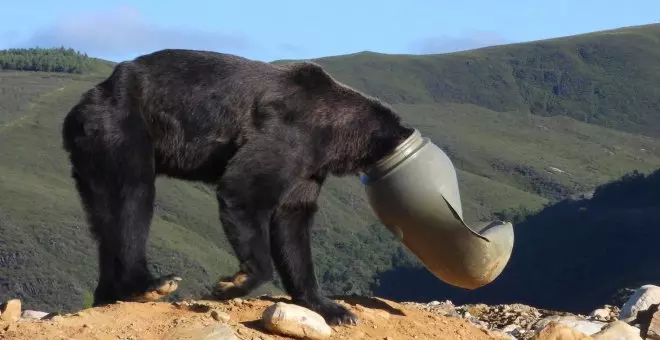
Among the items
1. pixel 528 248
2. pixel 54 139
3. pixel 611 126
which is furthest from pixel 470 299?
pixel 611 126

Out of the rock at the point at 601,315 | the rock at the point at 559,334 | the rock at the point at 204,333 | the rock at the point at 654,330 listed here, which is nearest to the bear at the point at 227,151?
the rock at the point at 204,333

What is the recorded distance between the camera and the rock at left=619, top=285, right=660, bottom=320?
12.1 m

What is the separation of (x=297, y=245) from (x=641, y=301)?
461 cm

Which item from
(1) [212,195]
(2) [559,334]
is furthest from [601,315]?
(1) [212,195]

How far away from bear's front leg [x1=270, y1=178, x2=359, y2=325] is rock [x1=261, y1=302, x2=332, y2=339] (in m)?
0.79

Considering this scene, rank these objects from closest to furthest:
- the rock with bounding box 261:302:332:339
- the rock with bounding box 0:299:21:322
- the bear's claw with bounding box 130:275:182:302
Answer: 1. the rock with bounding box 261:302:332:339
2. the rock with bounding box 0:299:21:322
3. the bear's claw with bounding box 130:275:182:302

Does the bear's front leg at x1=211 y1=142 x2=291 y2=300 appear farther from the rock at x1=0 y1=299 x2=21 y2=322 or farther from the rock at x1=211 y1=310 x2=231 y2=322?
the rock at x1=0 y1=299 x2=21 y2=322

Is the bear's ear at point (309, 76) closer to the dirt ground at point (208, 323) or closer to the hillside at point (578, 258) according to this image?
the dirt ground at point (208, 323)

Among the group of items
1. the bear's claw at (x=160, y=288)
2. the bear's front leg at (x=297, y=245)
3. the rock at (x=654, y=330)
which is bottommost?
the rock at (x=654, y=330)

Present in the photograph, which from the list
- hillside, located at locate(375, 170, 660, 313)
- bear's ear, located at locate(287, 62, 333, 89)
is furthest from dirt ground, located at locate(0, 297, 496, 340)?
hillside, located at locate(375, 170, 660, 313)

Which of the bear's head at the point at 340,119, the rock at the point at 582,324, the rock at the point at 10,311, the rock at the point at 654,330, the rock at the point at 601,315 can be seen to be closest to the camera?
the rock at the point at 10,311

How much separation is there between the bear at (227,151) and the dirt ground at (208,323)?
0.80 ft

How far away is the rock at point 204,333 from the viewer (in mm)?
7723

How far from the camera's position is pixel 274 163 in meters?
9.04
